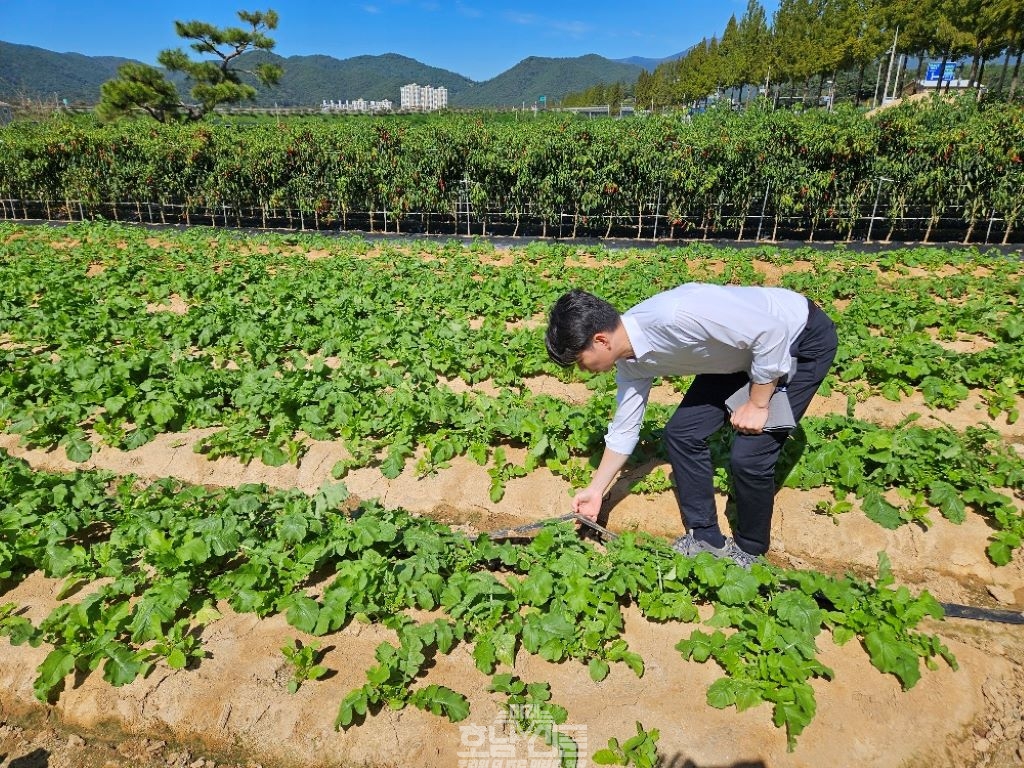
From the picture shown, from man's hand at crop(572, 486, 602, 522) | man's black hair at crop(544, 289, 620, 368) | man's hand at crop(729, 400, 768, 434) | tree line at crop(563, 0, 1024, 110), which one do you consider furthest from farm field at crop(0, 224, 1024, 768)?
tree line at crop(563, 0, 1024, 110)

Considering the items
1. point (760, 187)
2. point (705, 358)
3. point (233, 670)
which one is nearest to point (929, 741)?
point (705, 358)

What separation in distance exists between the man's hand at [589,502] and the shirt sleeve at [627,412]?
1.03 feet

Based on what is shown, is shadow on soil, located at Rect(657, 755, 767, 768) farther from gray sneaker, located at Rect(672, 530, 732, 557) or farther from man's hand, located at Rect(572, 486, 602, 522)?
man's hand, located at Rect(572, 486, 602, 522)

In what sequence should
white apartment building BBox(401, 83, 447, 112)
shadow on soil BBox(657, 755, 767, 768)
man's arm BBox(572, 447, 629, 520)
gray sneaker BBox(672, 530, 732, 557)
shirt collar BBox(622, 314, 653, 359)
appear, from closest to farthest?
shadow on soil BBox(657, 755, 767, 768)
shirt collar BBox(622, 314, 653, 359)
man's arm BBox(572, 447, 629, 520)
gray sneaker BBox(672, 530, 732, 557)
white apartment building BBox(401, 83, 447, 112)

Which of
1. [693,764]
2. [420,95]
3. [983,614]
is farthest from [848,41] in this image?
[420,95]

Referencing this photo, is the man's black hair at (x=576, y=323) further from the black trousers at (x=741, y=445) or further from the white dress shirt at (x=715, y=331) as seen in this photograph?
the black trousers at (x=741, y=445)

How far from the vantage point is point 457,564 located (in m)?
3.05

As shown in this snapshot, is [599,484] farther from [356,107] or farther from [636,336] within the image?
[356,107]

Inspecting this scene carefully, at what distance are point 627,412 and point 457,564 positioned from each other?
1.11 meters

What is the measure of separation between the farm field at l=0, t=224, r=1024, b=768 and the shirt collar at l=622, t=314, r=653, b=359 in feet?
3.35

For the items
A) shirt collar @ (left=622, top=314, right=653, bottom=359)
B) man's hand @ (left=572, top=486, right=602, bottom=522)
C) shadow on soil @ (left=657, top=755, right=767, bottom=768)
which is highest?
shirt collar @ (left=622, top=314, right=653, bottom=359)

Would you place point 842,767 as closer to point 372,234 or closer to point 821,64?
point 372,234

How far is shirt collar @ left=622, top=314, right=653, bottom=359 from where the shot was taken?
8.64 feet

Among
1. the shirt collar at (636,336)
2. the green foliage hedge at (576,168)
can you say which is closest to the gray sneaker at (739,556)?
the shirt collar at (636,336)
